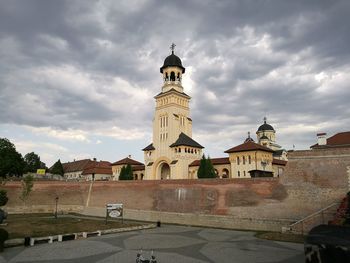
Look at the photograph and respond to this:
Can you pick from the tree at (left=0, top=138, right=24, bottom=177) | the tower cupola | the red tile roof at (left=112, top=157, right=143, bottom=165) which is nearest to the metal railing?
the tower cupola

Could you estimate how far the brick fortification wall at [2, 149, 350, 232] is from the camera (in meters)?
24.1

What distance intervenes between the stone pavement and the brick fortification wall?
422cm

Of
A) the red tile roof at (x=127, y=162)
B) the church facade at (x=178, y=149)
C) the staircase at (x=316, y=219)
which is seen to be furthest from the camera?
the red tile roof at (x=127, y=162)

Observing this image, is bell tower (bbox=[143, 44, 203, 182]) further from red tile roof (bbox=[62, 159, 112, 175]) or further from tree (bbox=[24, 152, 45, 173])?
tree (bbox=[24, 152, 45, 173])

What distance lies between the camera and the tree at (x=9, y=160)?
58.8 meters

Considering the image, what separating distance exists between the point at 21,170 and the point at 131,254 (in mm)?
55105

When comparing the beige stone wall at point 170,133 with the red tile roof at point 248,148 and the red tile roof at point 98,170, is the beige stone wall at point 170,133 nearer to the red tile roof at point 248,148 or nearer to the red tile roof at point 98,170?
the red tile roof at point 248,148

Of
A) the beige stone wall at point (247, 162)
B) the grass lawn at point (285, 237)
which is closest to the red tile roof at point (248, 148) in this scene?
the beige stone wall at point (247, 162)

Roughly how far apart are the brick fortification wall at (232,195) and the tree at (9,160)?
19.4 m

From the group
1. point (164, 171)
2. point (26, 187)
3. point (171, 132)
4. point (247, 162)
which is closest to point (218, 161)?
point (247, 162)

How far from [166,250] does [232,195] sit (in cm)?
1207

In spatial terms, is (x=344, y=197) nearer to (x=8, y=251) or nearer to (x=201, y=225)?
(x=201, y=225)

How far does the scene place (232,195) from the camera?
28516 mm

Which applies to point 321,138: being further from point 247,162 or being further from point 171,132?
point 171,132
